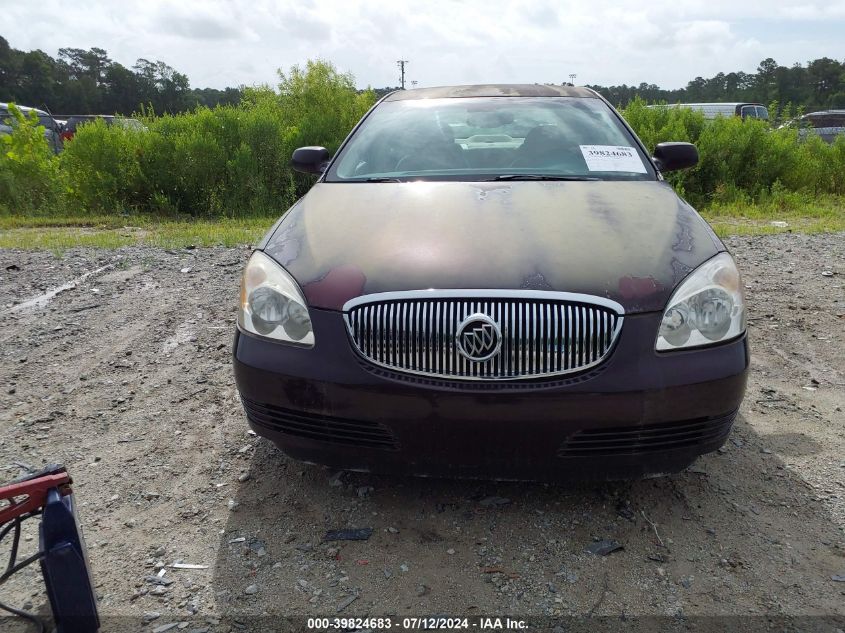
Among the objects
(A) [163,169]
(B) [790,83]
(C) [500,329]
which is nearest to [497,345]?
(C) [500,329]

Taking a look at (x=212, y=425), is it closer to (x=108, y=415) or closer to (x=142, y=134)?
(x=108, y=415)

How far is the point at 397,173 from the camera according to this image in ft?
10.9

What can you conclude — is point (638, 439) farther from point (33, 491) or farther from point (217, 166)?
point (217, 166)

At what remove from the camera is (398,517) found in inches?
95.3

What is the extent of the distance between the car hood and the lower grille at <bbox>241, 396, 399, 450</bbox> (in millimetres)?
374

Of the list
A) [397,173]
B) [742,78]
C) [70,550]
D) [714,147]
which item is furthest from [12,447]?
[742,78]

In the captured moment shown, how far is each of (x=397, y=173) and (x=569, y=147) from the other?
90cm

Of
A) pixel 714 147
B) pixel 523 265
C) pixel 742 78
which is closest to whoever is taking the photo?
pixel 523 265

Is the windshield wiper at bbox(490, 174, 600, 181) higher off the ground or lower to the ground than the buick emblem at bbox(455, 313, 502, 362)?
higher

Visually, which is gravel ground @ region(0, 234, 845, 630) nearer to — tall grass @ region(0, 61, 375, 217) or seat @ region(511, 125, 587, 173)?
seat @ region(511, 125, 587, 173)

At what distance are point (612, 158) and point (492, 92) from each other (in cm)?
108

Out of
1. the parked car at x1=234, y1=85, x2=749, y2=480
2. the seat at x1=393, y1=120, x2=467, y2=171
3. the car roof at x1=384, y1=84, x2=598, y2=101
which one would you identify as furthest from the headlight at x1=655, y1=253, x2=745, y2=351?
the car roof at x1=384, y1=84, x2=598, y2=101

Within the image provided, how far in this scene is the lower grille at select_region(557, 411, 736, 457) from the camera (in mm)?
2098

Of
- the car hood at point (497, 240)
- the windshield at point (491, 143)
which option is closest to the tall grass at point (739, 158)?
the windshield at point (491, 143)
